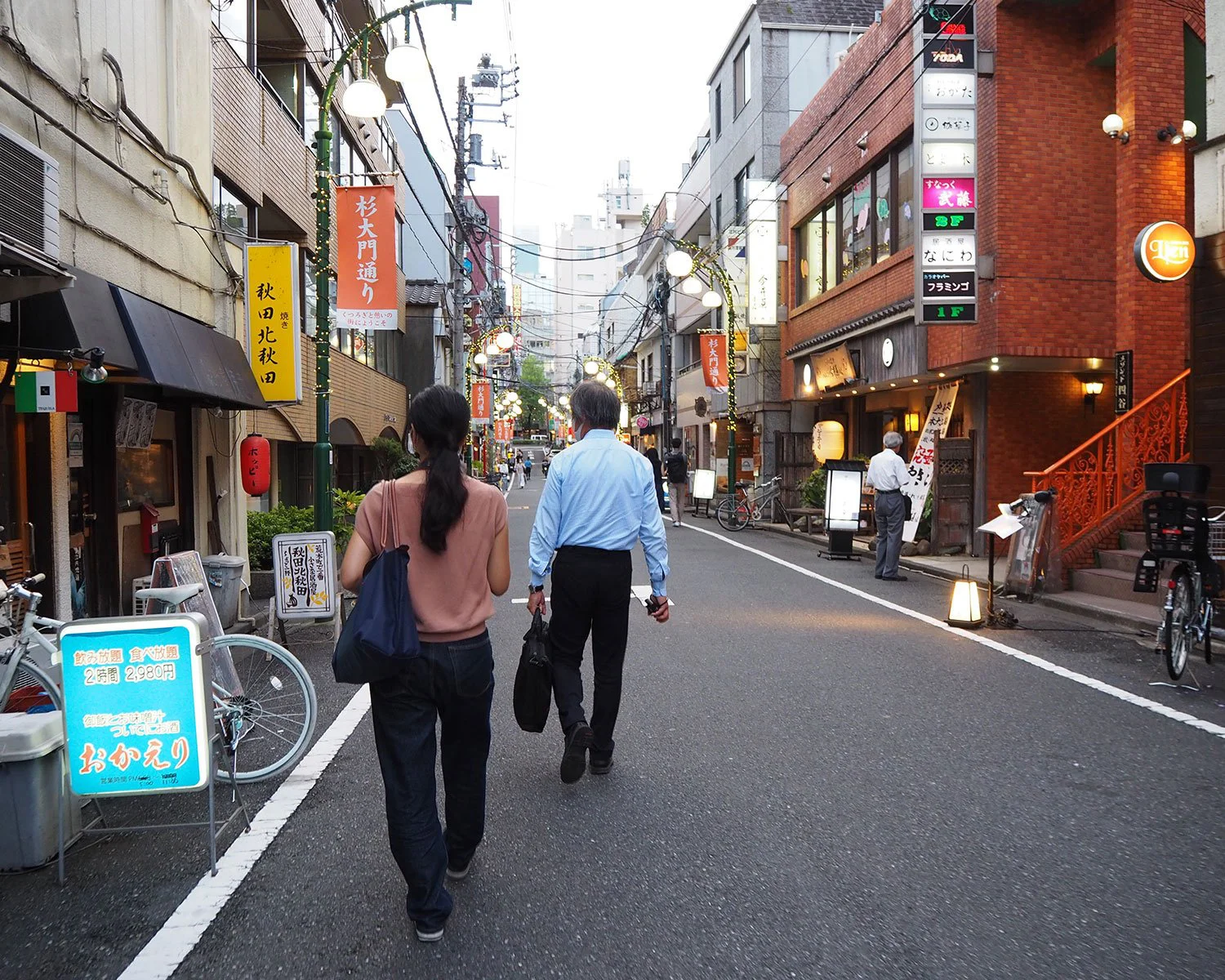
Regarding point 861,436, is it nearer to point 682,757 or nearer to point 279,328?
point 279,328

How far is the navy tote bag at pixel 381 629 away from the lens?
3.21m

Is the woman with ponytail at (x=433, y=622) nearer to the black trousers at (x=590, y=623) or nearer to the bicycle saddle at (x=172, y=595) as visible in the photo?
the black trousers at (x=590, y=623)

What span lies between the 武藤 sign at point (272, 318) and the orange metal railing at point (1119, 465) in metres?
8.89

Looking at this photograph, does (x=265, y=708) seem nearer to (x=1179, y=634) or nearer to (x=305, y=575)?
(x=305, y=575)

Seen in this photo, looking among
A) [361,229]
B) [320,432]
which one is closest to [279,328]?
[320,432]

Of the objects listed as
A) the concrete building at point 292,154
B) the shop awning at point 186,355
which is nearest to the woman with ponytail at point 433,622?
the shop awning at point 186,355

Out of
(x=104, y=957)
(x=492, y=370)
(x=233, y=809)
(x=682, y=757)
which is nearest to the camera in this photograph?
(x=104, y=957)

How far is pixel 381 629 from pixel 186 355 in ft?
22.1

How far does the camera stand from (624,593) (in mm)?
4914

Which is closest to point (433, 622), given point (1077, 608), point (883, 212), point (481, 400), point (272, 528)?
point (1077, 608)

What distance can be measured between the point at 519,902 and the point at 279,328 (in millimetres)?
9357

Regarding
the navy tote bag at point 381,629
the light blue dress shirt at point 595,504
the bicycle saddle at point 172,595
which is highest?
the light blue dress shirt at point 595,504

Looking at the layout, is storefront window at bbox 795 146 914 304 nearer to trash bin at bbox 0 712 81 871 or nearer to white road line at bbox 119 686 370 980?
white road line at bbox 119 686 370 980

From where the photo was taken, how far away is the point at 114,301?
7.81 m
